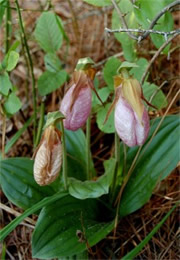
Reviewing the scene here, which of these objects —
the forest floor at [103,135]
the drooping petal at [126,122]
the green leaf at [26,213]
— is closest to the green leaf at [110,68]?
the forest floor at [103,135]

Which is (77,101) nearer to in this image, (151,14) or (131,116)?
(131,116)

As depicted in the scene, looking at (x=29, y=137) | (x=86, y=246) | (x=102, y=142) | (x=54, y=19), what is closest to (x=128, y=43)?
(x=54, y=19)

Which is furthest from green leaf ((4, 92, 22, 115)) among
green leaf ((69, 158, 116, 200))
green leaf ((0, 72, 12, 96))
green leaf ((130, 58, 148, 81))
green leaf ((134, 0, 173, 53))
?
green leaf ((134, 0, 173, 53))

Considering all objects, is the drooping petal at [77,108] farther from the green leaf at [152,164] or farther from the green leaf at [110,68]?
the green leaf at [152,164]

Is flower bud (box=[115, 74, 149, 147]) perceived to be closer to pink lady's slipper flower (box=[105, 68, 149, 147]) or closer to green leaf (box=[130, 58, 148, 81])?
pink lady's slipper flower (box=[105, 68, 149, 147])

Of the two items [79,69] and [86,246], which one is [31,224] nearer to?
[86,246]
